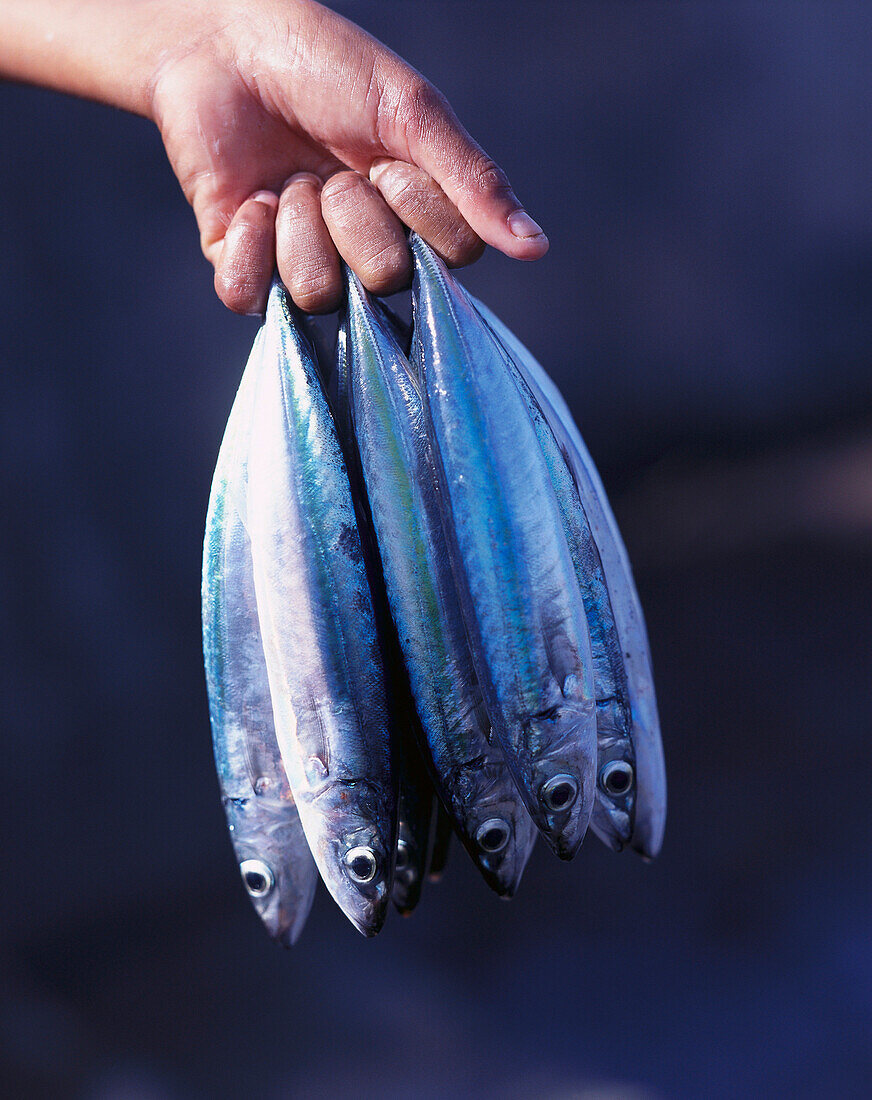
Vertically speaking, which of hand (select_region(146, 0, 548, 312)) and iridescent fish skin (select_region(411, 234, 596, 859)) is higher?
hand (select_region(146, 0, 548, 312))

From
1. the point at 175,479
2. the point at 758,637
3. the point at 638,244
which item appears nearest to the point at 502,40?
the point at 638,244

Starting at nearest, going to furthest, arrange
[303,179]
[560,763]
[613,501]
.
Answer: [560,763], [303,179], [613,501]

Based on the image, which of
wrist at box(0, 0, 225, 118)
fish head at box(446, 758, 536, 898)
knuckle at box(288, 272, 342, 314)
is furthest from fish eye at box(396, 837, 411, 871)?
wrist at box(0, 0, 225, 118)

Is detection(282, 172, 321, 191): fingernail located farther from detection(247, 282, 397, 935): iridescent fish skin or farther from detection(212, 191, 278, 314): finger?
detection(247, 282, 397, 935): iridescent fish skin

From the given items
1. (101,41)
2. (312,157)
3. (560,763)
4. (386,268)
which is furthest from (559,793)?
(101,41)

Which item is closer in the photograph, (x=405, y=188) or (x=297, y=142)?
(x=405, y=188)

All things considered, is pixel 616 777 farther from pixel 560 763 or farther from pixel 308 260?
pixel 308 260

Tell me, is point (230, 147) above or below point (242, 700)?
above

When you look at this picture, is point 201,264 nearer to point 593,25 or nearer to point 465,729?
point 593,25
